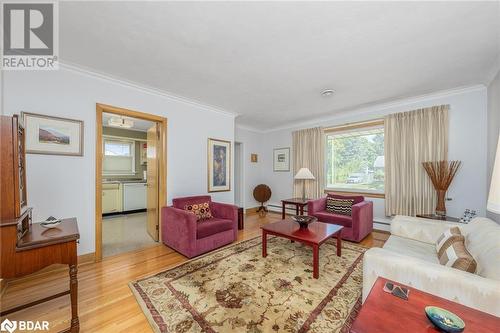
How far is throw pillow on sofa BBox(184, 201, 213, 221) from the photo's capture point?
3279 mm

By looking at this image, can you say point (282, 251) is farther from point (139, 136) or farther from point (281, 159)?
point (139, 136)

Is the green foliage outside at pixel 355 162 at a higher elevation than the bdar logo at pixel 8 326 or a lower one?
higher

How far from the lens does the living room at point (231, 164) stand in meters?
1.46

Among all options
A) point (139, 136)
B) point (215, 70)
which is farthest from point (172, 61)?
point (139, 136)

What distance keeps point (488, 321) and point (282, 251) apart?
88.7 inches

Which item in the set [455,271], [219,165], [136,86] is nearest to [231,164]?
[219,165]

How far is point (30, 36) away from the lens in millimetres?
1935

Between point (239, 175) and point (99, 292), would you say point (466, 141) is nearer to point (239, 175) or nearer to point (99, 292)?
point (239, 175)

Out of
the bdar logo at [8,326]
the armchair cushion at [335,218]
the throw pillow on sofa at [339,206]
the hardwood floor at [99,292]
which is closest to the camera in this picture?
the bdar logo at [8,326]

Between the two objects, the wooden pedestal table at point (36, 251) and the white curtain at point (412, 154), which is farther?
the white curtain at point (412, 154)

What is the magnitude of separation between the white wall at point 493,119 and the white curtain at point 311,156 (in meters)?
2.59

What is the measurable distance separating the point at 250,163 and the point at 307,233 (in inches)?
144

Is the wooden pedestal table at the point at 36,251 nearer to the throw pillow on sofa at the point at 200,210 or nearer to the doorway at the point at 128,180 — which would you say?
the doorway at the point at 128,180

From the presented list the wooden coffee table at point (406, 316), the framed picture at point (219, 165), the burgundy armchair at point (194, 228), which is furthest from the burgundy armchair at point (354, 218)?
the wooden coffee table at point (406, 316)
